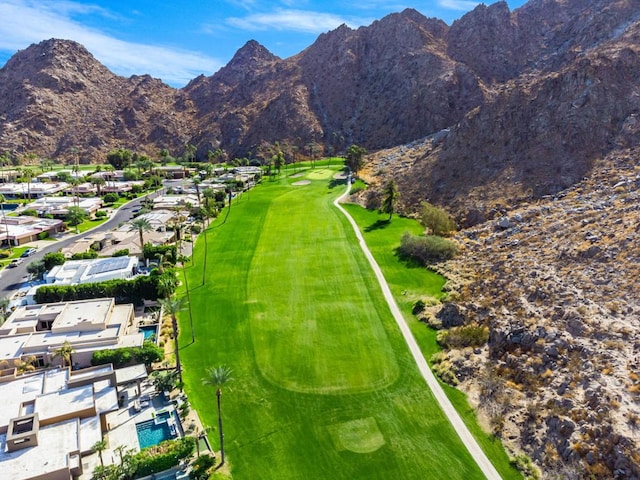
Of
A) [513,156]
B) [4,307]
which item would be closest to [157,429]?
[4,307]

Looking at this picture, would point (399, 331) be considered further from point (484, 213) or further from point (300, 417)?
point (484, 213)

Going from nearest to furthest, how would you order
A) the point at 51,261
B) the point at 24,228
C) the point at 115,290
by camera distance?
the point at 115,290
the point at 51,261
the point at 24,228

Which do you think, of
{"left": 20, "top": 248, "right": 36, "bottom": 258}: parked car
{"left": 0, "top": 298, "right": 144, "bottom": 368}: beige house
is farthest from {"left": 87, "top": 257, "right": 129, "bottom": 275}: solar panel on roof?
{"left": 20, "top": 248, "right": 36, "bottom": 258}: parked car

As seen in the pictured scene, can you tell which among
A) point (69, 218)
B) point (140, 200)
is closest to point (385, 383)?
point (69, 218)

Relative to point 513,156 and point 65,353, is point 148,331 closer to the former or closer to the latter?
point 65,353

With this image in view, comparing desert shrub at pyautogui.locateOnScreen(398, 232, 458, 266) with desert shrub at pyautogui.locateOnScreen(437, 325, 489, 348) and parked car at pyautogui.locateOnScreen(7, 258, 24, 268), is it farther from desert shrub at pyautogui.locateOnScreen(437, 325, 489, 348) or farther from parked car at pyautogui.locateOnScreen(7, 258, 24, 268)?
parked car at pyautogui.locateOnScreen(7, 258, 24, 268)

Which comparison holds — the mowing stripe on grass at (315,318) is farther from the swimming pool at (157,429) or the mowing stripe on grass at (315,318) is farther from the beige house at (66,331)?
the beige house at (66,331)
